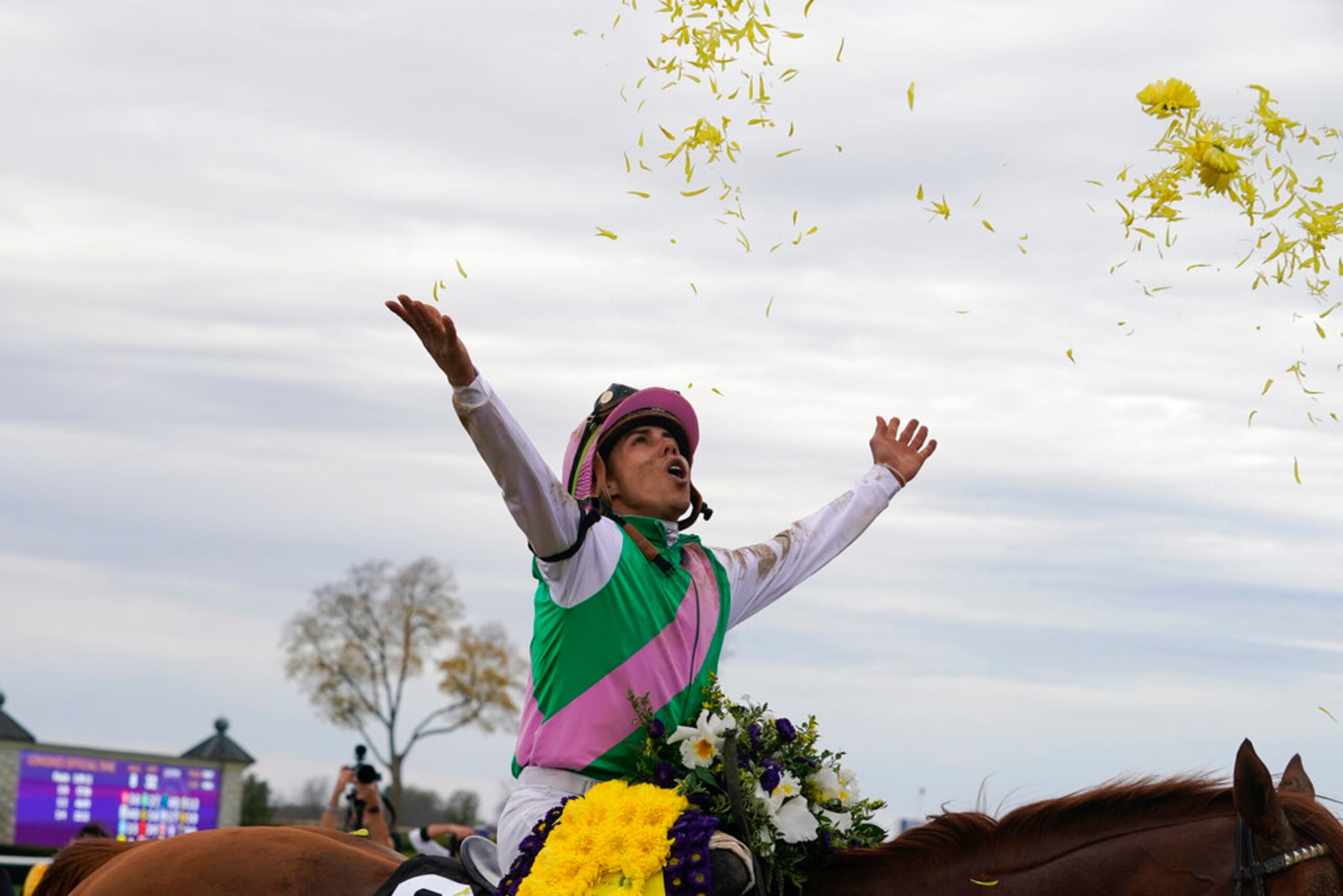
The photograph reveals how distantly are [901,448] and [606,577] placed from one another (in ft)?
5.67

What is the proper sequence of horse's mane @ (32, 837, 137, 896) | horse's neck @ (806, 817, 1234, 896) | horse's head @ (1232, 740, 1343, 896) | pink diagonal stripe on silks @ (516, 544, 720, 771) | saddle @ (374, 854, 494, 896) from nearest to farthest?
1. horse's head @ (1232, 740, 1343, 896)
2. horse's neck @ (806, 817, 1234, 896)
3. pink diagonal stripe on silks @ (516, 544, 720, 771)
4. saddle @ (374, 854, 494, 896)
5. horse's mane @ (32, 837, 137, 896)

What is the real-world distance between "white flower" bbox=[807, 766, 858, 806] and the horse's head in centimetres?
111

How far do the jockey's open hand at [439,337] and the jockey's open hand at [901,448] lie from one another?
209cm

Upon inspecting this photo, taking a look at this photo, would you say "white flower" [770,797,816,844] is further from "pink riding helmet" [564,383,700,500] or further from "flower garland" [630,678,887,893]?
"pink riding helmet" [564,383,700,500]

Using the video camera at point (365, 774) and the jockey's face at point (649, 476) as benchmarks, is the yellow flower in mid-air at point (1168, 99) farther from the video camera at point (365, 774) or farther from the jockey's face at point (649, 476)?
the video camera at point (365, 774)

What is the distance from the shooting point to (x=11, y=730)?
2512 centimetres

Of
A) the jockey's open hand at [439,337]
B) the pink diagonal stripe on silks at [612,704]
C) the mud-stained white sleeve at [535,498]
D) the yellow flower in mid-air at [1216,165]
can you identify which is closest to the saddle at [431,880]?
the pink diagonal stripe on silks at [612,704]

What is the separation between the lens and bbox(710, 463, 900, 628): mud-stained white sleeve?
4602 mm

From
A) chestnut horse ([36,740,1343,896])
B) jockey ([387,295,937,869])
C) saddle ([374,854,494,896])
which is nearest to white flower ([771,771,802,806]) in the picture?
chestnut horse ([36,740,1343,896])

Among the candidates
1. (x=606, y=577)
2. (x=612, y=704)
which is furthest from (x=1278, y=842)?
(x=606, y=577)

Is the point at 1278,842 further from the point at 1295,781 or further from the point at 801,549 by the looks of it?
the point at 801,549

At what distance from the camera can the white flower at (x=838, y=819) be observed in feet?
12.9

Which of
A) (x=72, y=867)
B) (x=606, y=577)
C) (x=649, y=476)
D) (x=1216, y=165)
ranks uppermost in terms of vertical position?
(x=1216, y=165)

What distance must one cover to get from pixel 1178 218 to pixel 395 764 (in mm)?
39213
